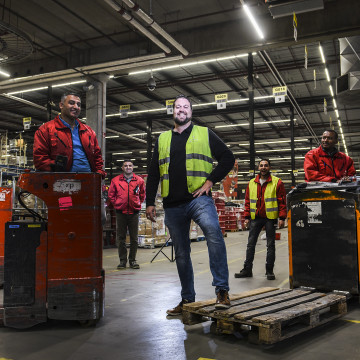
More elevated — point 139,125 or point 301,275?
point 139,125

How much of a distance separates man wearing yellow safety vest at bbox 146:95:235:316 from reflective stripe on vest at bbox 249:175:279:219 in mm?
2590

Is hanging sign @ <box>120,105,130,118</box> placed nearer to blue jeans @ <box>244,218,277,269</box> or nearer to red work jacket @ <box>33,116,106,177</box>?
blue jeans @ <box>244,218,277,269</box>

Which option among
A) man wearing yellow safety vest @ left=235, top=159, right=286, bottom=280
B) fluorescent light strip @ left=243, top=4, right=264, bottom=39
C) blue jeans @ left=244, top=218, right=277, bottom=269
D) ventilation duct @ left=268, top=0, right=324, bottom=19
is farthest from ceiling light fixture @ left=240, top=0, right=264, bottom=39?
blue jeans @ left=244, top=218, right=277, bottom=269

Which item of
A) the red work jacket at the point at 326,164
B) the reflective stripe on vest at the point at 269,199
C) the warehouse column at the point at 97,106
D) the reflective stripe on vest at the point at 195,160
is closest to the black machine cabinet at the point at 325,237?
the red work jacket at the point at 326,164

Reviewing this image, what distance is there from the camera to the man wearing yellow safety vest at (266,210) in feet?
19.3

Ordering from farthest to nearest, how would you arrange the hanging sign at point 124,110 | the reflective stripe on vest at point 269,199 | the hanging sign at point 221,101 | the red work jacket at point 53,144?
the hanging sign at point 124,110, the hanging sign at point 221,101, the reflective stripe on vest at point 269,199, the red work jacket at point 53,144

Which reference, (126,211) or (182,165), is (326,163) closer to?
(182,165)

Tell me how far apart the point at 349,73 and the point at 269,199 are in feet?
15.3

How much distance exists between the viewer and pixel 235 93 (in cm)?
1900

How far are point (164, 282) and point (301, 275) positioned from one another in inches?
81.9

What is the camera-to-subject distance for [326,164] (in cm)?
511

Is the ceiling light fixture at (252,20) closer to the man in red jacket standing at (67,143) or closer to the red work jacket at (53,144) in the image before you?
the man in red jacket standing at (67,143)

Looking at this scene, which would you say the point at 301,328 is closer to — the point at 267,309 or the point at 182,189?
the point at 267,309

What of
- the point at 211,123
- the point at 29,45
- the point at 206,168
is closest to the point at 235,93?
the point at 211,123
